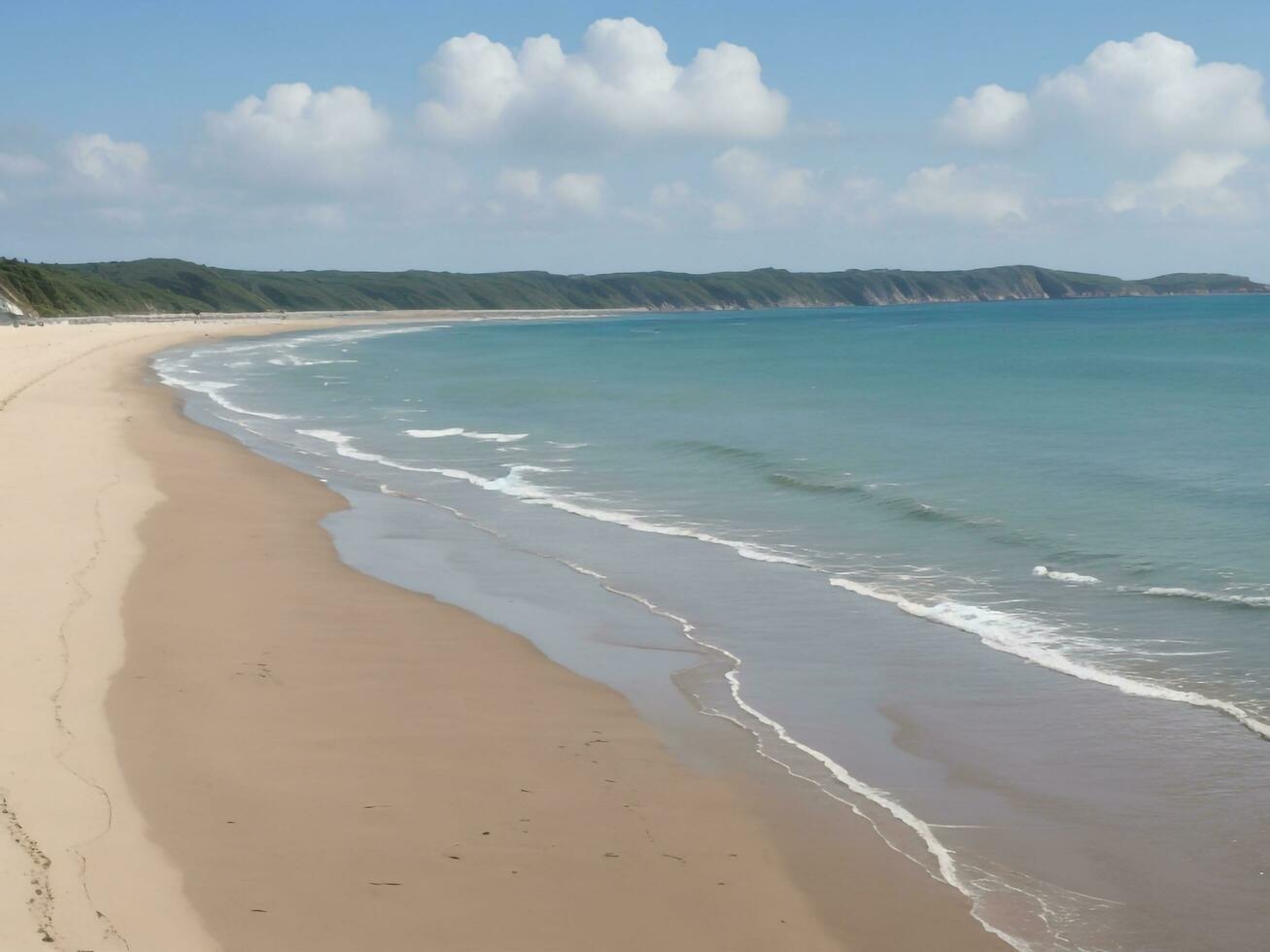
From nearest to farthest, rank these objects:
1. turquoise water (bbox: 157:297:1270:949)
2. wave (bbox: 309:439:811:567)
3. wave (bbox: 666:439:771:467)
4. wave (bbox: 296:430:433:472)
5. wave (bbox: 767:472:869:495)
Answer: turquoise water (bbox: 157:297:1270:949), wave (bbox: 309:439:811:567), wave (bbox: 767:472:869:495), wave (bbox: 666:439:771:467), wave (bbox: 296:430:433:472)

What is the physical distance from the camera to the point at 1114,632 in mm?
11773

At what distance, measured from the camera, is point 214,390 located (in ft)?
147

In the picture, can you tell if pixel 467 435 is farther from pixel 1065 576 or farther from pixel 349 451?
pixel 1065 576

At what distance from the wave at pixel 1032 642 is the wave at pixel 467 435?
1671cm

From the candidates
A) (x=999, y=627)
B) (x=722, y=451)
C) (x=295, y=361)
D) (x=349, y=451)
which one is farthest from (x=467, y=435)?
(x=295, y=361)

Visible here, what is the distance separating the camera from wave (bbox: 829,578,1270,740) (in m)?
9.63

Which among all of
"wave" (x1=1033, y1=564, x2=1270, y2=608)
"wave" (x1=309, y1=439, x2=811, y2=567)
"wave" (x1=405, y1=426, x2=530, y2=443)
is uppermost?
"wave" (x1=1033, y1=564, x2=1270, y2=608)

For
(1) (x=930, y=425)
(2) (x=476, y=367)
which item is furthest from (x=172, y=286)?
(1) (x=930, y=425)

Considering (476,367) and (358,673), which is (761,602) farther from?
(476,367)

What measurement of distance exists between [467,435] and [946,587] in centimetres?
1866

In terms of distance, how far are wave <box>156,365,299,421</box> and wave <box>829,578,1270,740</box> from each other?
25.3m

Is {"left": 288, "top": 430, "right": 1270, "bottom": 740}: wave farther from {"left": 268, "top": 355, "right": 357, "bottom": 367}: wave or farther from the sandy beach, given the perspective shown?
{"left": 268, "top": 355, "right": 357, "bottom": 367}: wave

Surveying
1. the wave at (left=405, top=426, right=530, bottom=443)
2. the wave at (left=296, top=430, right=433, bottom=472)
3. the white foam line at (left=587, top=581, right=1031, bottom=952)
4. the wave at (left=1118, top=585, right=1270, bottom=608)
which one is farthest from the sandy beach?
the wave at (left=405, top=426, right=530, bottom=443)

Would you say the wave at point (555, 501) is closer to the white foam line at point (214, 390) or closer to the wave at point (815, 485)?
the wave at point (815, 485)
